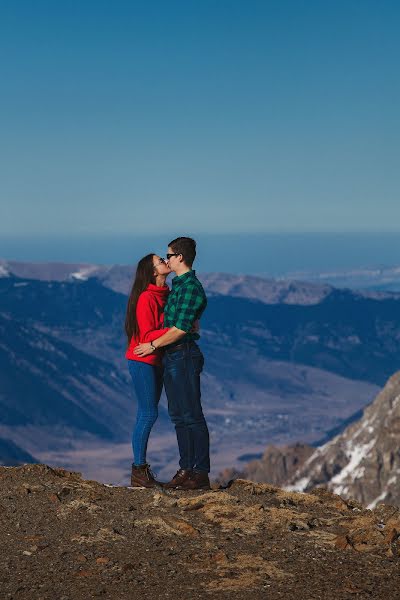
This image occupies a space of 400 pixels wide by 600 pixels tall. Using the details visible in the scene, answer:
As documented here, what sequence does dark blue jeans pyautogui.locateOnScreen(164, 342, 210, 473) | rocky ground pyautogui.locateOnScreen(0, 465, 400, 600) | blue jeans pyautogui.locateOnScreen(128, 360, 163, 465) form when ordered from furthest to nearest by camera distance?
blue jeans pyautogui.locateOnScreen(128, 360, 163, 465) → dark blue jeans pyautogui.locateOnScreen(164, 342, 210, 473) → rocky ground pyautogui.locateOnScreen(0, 465, 400, 600)

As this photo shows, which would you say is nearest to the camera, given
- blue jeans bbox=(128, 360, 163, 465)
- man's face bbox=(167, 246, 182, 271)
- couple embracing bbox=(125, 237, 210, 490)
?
couple embracing bbox=(125, 237, 210, 490)

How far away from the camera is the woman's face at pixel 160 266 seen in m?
18.7

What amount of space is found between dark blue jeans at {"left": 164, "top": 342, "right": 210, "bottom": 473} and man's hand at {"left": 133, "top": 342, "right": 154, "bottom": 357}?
358mm

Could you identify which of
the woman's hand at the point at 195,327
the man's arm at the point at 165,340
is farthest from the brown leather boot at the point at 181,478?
the woman's hand at the point at 195,327

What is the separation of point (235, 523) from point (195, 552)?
5.68 feet

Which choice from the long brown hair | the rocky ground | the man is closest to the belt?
the man

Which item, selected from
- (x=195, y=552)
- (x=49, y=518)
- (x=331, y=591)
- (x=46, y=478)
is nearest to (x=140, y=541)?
(x=195, y=552)

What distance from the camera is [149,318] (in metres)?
18.7

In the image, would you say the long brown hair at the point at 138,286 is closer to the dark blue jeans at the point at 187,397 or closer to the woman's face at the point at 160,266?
the woman's face at the point at 160,266

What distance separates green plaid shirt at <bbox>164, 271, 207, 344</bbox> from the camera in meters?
18.0

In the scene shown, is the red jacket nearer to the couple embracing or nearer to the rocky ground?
the couple embracing

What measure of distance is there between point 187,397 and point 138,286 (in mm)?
2070

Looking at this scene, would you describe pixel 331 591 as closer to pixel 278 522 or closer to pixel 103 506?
pixel 278 522

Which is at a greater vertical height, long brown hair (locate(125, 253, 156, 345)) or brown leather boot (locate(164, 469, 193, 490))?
long brown hair (locate(125, 253, 156, 345))
